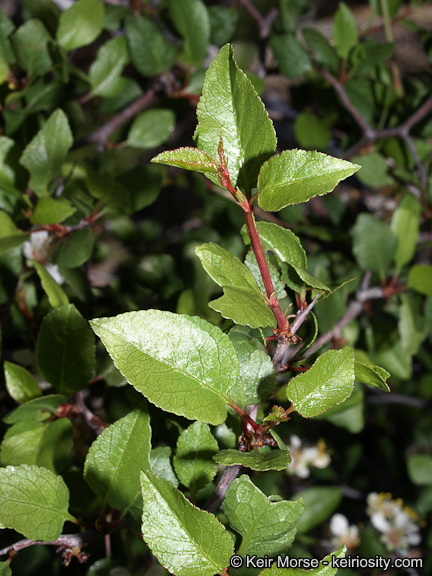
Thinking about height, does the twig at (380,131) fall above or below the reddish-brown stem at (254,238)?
below

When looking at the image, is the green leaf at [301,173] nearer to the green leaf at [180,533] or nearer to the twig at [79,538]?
the green leaf at [180,533]

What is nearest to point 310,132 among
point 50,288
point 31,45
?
point 31,45

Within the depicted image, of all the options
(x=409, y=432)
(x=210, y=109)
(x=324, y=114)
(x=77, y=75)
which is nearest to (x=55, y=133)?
(x=77, y=75)

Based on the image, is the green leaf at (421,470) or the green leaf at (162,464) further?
the green leaf at (421,470)

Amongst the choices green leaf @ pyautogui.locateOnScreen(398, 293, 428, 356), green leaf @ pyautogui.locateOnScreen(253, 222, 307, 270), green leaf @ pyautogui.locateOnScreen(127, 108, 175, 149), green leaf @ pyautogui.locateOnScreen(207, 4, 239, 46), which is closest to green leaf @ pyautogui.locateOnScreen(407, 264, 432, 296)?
green leaf @ pyautogui.locateOnScreen(398, 293, 428, 356)

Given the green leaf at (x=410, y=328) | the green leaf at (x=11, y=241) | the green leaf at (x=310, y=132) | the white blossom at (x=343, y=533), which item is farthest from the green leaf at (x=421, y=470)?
the green leaf at (x=11, y=241)

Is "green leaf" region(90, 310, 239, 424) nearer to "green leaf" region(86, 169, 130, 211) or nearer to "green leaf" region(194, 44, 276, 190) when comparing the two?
"green leaf" region(194, 44, 276, 190)

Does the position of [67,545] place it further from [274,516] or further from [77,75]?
[77,75]
